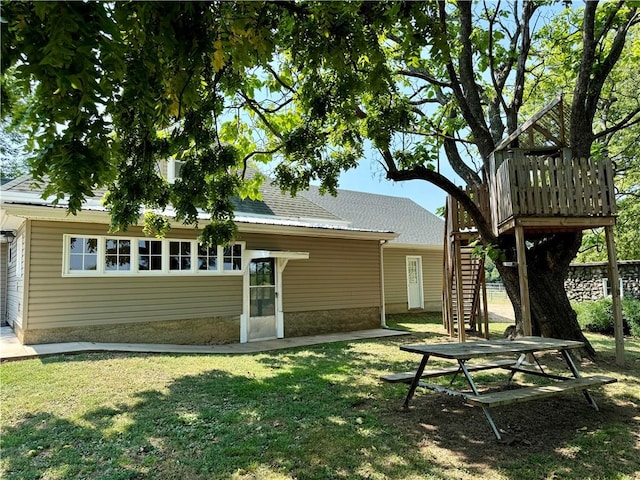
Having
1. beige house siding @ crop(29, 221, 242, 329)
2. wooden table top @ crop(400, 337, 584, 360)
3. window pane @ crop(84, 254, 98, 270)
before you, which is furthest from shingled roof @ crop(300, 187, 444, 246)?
wooden table top @ crop(400, 337, 584, 360)

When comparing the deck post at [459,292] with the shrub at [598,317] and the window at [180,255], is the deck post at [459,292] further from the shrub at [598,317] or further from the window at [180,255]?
the window at [180,255]

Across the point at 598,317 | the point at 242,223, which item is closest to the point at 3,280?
the point at 242,223

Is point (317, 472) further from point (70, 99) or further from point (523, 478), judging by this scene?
point (70, 99)

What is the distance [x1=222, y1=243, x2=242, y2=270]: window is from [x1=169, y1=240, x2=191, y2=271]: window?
0.91 m

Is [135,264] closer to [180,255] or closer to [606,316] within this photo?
[180,255]

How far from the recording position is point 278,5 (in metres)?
3.91

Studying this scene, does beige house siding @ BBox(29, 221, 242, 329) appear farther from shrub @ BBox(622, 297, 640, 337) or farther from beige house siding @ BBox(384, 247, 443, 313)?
shrub @ BBox(622, 297, 640, 337)

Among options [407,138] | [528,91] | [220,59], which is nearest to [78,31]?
[220,59]

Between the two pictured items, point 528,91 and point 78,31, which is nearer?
point 78,31

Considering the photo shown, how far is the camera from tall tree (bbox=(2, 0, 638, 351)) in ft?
6.07

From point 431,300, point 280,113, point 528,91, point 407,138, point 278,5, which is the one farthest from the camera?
point 431,300

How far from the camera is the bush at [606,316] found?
12.1 metres

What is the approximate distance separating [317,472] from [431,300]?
52.5 feet

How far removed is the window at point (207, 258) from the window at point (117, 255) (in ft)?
5.28
